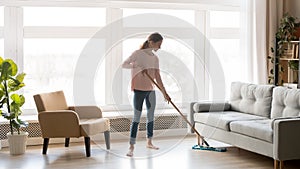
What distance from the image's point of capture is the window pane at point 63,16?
632 cm

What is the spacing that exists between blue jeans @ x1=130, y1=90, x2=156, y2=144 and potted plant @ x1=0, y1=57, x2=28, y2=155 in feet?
6.95

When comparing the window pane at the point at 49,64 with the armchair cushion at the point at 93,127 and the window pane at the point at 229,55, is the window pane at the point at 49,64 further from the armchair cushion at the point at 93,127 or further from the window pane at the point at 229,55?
the window pane at the point at 229,55

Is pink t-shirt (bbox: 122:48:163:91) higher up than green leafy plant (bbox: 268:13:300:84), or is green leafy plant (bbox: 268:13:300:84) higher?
green leafy plant (bbox: 268:13:300:84)

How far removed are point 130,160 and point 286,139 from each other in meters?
1.52

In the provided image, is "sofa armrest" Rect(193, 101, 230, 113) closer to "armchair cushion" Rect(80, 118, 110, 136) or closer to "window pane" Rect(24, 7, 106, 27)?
"armchair cushion" Rect(80, 118, 110, 136)

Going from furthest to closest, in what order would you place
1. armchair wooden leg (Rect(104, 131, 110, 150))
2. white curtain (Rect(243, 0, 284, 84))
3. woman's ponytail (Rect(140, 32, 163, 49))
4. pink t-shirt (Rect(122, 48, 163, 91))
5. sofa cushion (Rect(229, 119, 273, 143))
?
white curtain (Rect(243, 0, 284, 84))
sofa cushion (Rect(229, 119, 273, 143))
armchair wooden leg (Rect(104, 131, 110, 150))
woman's ponytail (Rect(140, 32, 163, 49))
pink t-shirt (Rect(122, 48, 163, 91))

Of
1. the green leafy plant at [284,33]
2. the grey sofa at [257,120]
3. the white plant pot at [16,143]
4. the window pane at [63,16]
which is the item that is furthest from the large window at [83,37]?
the white plant pot at [16,143]

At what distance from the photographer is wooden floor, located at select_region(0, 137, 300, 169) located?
15.9 feet

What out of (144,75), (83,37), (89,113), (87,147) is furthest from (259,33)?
(144,75)

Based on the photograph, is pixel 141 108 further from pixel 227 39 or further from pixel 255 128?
pixel 227 39

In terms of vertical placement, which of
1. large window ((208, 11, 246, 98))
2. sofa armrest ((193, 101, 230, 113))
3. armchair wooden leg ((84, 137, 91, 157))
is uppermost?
large window ((208, 11, 246, 98))

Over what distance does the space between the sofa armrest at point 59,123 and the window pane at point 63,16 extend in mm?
1509

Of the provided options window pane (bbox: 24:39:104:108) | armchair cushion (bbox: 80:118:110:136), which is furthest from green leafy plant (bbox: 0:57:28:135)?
window pane (bbox: 24:39:104:108)

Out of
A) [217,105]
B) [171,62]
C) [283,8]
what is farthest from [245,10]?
[171,62]
